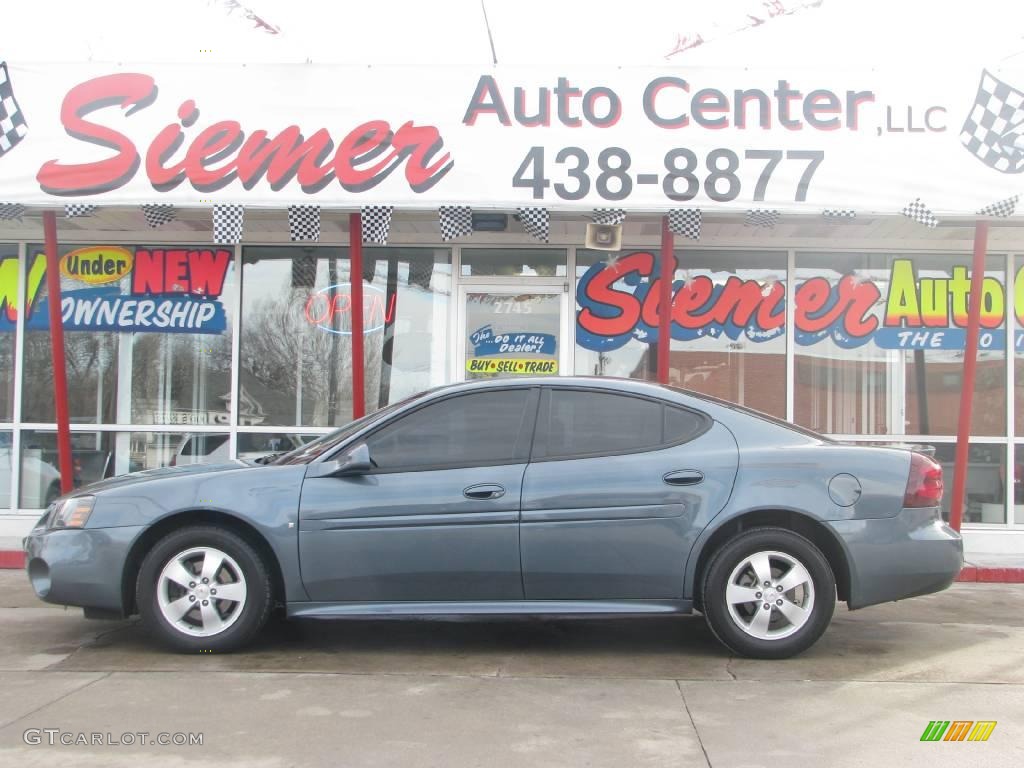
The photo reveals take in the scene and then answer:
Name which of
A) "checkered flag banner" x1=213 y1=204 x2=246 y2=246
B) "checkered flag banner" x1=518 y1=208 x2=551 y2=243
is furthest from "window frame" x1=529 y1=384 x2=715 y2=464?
"checkered flag banner" x1=213 y1=204 x2=246 y2=246

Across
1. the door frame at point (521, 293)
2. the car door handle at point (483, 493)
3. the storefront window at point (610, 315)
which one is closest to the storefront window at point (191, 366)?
the door frame at point (521, 293)

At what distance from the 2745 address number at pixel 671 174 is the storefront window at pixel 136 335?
386 cm

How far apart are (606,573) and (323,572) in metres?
1.54

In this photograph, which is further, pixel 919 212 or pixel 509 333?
pixel 509 333

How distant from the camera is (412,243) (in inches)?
389

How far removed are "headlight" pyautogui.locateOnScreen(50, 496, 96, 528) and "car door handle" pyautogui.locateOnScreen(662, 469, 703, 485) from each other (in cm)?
320

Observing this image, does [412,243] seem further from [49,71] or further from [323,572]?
[323,572]

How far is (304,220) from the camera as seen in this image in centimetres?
789

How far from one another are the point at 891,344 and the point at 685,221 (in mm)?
3196

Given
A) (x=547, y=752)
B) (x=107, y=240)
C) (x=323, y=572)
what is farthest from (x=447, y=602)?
(x=107, y=240)

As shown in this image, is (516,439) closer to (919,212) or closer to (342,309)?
(919,212)

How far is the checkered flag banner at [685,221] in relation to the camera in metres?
7.82

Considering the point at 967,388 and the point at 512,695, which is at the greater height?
the point at 967,388

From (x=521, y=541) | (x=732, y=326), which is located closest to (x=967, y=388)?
(x=732, y=326)
